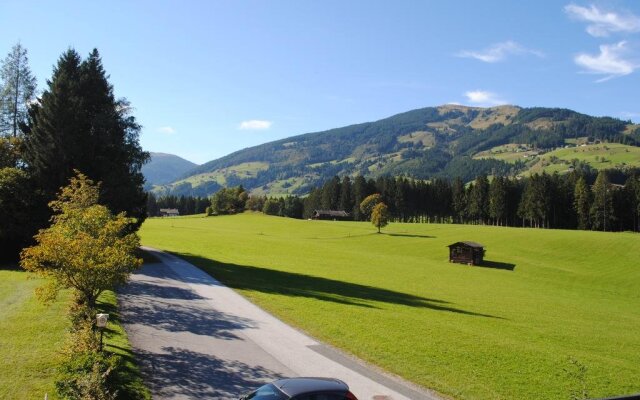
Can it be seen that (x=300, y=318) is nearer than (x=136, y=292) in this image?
Yes

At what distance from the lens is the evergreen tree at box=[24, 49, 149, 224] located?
41.2 meters

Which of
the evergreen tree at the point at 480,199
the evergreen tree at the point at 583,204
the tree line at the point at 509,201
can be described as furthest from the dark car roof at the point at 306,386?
the evergreen tree at the point at 480,199

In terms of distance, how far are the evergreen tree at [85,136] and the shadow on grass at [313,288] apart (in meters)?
11.4

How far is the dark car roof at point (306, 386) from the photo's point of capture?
33.8ft

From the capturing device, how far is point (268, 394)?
10.5m

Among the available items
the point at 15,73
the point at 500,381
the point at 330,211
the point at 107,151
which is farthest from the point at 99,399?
the point at 330,211

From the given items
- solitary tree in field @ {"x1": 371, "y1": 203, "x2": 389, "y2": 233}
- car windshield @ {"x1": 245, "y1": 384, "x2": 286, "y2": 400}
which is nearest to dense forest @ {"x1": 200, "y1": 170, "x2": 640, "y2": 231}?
solitary tree in field @ {"x1": 371, "y1": 203, "x2": 389, "y2": 233}

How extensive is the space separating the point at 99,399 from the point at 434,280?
4327 centimetres

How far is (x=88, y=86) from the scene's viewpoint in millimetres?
45469

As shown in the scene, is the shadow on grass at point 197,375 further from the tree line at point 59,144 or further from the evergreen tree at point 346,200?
the evergreen tree at point 346,200

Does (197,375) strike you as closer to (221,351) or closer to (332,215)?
(221,351)

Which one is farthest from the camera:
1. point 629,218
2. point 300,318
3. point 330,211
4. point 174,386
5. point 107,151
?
point 330,211

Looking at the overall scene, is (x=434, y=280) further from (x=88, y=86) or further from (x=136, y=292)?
(x=88, y=86)

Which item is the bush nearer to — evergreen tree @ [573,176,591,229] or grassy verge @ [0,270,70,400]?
grassy verge @ [0,270,70,400]
